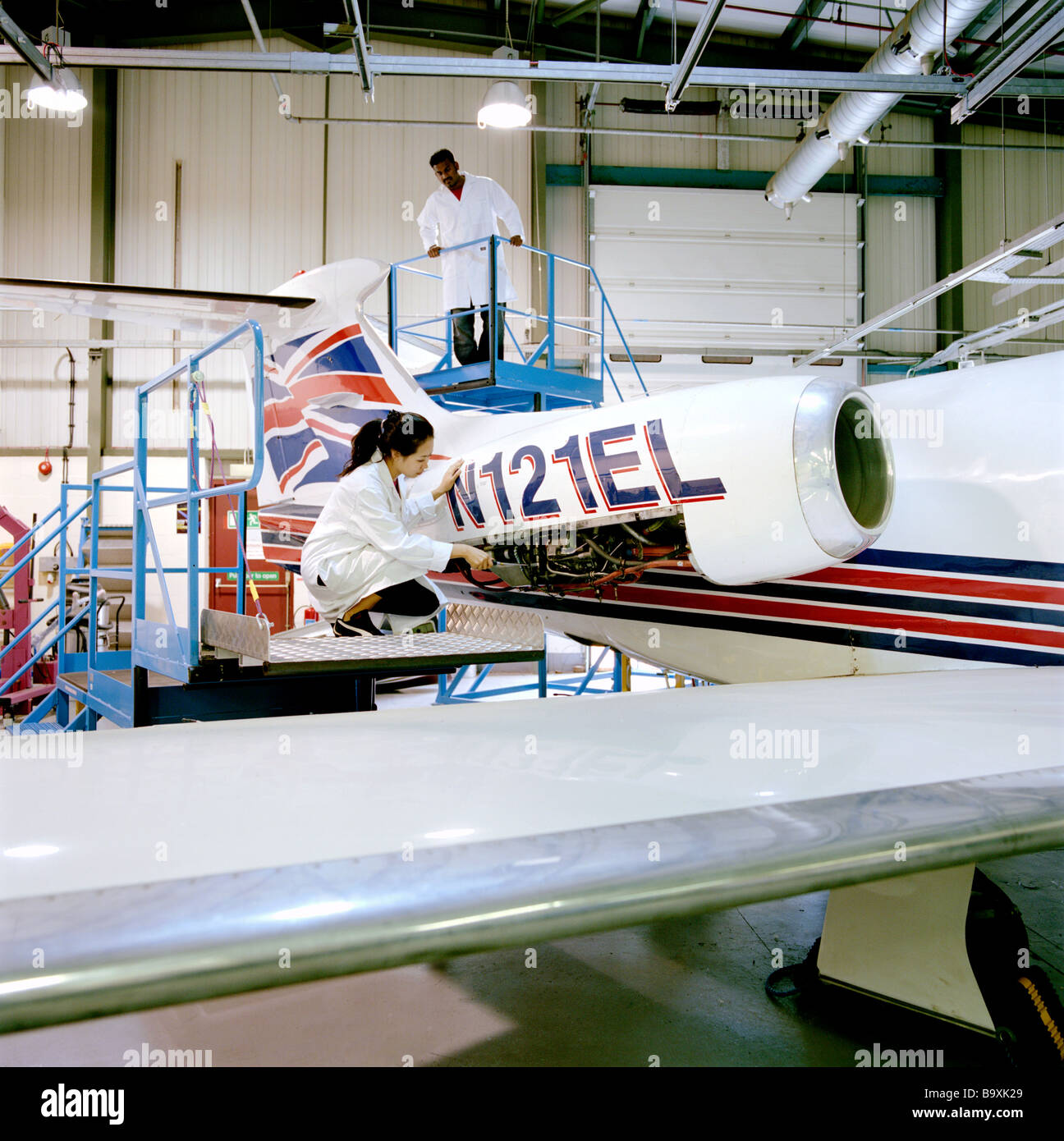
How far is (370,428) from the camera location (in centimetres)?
449

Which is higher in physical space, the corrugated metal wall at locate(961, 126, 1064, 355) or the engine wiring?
the corrugated metal wall at locate(961, 126, 1064, 355)

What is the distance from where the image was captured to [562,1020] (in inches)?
113

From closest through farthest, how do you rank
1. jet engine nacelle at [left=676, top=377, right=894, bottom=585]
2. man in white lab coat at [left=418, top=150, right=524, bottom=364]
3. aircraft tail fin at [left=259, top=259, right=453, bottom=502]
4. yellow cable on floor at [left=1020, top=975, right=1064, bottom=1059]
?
yellow cable on floor at [left=1020, top=975, right=1064, bottom=1059] → jet engine nacelle at [left=676, top=377, right=894, bottom=585] → aircraft tail fin at [left=259, top=259, right=453, bottom=502] → man in white lab coat at [left=418, top=150, right=524, bottom=364]

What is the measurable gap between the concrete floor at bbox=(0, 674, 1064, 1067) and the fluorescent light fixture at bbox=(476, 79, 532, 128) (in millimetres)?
8503

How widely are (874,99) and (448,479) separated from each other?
→ 7.87 metres

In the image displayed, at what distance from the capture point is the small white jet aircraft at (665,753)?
4.27 feet

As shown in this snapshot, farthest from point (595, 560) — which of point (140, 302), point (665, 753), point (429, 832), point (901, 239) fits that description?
point (901, 239)

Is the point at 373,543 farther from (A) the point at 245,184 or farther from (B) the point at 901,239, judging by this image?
(B) the point at 901,239

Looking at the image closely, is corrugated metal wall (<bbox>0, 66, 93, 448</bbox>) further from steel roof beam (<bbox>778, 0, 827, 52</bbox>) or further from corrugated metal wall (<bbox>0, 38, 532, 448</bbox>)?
steel roof beam (<bbox>778, 0, 827, 52</bbox>)

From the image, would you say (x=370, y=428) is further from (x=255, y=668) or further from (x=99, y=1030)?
(x=99, y=1030)

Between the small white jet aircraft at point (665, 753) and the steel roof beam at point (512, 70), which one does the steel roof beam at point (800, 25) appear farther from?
the small white jet aircraft at point (665, 753)

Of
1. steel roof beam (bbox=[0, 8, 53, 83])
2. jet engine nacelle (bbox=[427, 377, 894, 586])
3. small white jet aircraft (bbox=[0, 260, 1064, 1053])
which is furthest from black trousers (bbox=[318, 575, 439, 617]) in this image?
steel roof beam (bbox=[0, 8, 53, 83])

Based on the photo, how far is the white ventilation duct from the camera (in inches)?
325

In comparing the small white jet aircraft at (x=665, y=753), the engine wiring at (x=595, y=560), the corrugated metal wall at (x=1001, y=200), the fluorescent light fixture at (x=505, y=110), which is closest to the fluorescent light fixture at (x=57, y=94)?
the fluorescent light fixture at (x=505, y=110)
